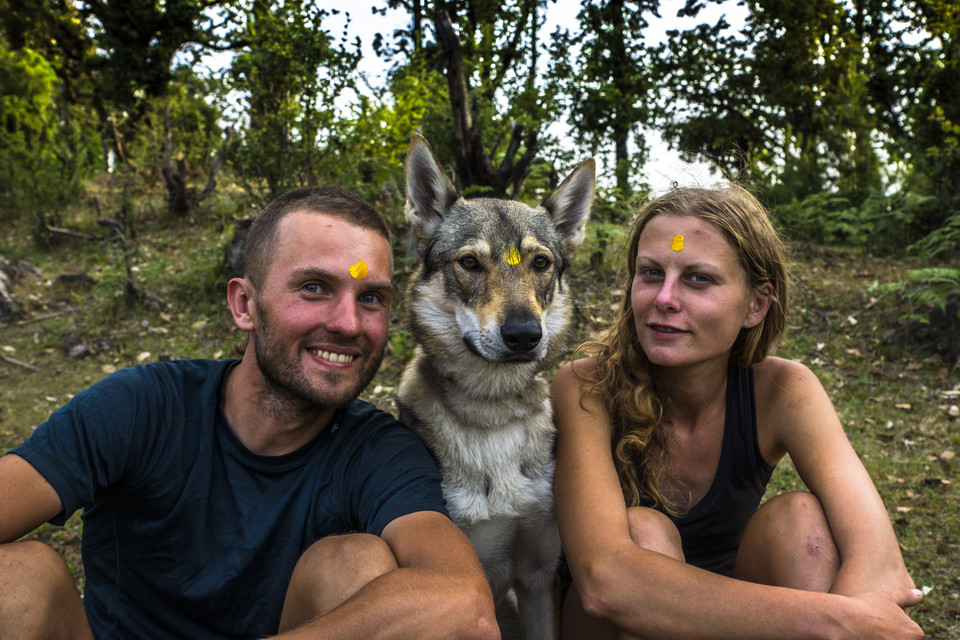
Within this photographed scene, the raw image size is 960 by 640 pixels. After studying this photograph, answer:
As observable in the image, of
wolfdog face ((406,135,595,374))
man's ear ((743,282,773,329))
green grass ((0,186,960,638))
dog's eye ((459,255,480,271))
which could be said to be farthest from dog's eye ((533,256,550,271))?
man's ear ((743,282,773,329))

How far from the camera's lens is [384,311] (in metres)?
2.37

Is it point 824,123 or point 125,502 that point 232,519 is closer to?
point 125,502

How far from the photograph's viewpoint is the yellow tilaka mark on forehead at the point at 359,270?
222 cm

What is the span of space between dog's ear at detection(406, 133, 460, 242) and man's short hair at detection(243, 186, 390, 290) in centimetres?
64

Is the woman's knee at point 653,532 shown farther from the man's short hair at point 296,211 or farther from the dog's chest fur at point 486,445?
Result: the man's short hair at point 296,211

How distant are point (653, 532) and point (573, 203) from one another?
1.65 meters

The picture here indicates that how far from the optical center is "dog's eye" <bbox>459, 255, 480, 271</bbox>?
2.90 m

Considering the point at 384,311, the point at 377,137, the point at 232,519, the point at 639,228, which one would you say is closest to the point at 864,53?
the point at 377,137

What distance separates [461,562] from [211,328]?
5763 mm

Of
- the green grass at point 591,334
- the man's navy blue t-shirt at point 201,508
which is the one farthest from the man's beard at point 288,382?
the green grass at point 591,334

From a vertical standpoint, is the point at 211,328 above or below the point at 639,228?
below

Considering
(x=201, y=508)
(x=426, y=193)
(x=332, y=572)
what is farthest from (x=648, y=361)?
(x=201, y=508)

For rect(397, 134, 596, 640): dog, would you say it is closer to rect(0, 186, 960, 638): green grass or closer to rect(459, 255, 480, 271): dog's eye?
rect(459, 255, 480, 271): dog's eye

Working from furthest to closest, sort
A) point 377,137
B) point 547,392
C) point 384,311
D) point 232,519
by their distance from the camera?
1. point 377,137
2. point 547,392
3. point 384,311
4. point 232,519
